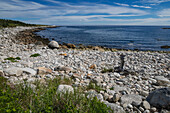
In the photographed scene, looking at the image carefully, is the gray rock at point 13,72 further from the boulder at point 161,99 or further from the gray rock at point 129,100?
the boulder at point 161,99

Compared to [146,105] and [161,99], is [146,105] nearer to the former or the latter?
[146,105]

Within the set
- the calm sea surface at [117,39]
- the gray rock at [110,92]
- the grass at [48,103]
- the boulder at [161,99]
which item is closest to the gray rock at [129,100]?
the boulder at [161,99]

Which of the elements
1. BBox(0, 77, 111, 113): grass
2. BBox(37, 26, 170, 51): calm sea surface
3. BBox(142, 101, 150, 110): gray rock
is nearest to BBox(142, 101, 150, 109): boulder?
BBox(142, 101, 150, 110): gray rock

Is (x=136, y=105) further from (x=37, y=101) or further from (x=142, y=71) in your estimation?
(x=142, y=71)

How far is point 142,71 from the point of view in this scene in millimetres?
7957

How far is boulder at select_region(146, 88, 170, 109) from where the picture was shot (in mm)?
4117

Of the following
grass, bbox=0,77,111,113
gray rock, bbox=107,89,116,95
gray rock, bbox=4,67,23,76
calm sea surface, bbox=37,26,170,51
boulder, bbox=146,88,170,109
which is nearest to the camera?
grass, bbox=0,77,111,113

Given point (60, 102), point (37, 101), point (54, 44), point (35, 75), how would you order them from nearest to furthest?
point (37, 101), point (60, 102), point (35, 75), point (54, 44)

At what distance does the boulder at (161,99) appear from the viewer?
412cm

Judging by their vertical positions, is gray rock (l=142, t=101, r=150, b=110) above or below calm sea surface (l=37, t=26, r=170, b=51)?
below

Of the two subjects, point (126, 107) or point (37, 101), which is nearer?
point (37, 101)

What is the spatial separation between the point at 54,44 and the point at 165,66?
13090 millimetres

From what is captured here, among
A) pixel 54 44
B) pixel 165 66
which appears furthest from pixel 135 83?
pixel 54 44

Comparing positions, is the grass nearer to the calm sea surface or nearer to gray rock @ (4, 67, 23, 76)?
gray rock @ (4, 67, 23, 76)
